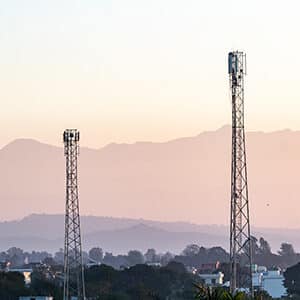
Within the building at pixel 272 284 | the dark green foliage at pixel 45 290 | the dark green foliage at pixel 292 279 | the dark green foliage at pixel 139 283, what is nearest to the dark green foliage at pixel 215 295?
the dark green foliage at pixel 45 290

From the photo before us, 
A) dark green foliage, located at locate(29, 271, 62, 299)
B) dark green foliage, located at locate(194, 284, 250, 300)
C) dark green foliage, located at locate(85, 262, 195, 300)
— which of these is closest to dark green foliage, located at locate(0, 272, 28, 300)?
dark green foliage, located at locate(29, 271, 62, 299)

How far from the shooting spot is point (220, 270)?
189375 millimetres

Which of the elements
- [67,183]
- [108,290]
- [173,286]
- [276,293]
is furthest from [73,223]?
[276,293]

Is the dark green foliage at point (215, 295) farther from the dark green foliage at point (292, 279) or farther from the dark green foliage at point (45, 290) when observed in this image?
the dark green foliage at point (292, 279)

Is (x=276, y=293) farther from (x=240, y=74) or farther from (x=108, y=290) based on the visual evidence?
(x=240, y=74)

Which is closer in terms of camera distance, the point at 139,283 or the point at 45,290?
the point at 45,290

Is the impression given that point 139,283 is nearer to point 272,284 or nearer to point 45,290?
point 45,290

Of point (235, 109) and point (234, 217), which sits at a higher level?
point (235, 109)

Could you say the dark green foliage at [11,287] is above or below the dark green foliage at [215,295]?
above

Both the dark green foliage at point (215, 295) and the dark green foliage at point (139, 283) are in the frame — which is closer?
the dark green foliage at point (215, 295)

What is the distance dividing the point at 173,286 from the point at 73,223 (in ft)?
213

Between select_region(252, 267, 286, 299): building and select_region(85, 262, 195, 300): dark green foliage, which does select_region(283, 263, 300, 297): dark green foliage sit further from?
select_region(85, 262, 195, 300): dark green foliage

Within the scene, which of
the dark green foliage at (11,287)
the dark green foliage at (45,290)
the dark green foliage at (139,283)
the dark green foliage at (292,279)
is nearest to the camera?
the dark green foliage at (45,290)

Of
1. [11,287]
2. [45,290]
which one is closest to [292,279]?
[11,287]
